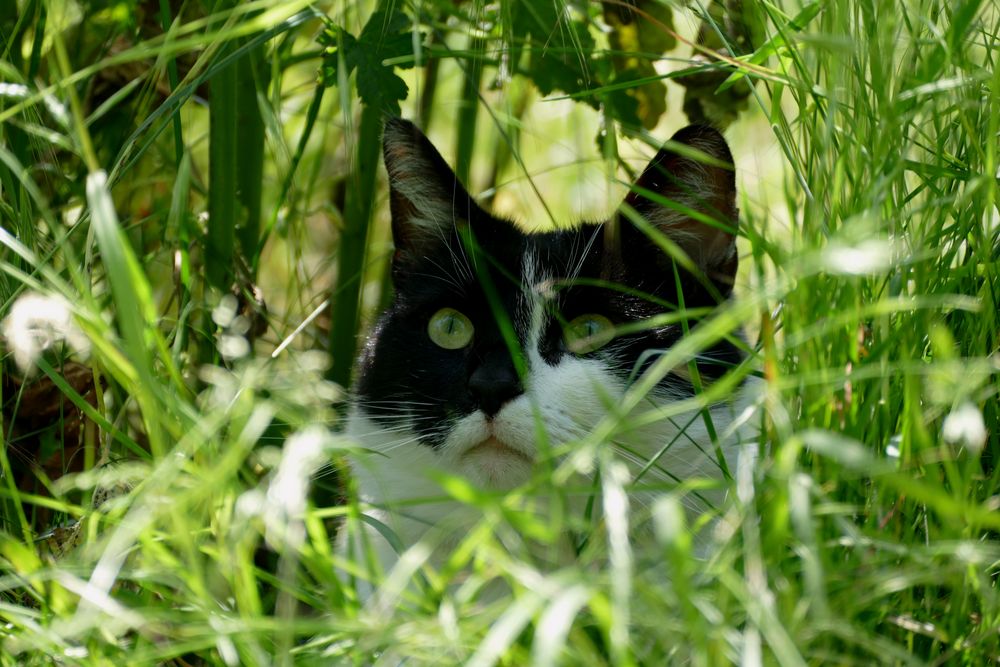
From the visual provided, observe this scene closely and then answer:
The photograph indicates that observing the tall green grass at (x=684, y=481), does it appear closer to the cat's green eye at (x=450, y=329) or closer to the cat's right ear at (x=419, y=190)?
the cat's right ear at (x=419, y=190)

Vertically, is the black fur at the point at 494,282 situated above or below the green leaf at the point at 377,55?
below

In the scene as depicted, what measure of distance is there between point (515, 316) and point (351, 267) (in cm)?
68

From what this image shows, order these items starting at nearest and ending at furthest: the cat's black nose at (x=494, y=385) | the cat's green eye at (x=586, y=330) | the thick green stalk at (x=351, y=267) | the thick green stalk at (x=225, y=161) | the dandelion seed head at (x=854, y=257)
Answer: the dandelion seed head at (x=854, y=257) < the cat's black nose at (x=494, y=385) < the cat's green eye at (x=586, y=330) < the thick green stalk at (x=225, y=161) < the thick green stalk at (x=351, y=267)

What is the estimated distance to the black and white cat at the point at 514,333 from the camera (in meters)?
1.49

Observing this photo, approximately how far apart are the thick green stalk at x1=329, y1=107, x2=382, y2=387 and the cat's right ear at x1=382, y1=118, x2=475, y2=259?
34cm

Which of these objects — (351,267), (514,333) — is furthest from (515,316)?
(351,267)

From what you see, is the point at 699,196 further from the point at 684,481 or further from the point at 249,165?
the point at 249,165

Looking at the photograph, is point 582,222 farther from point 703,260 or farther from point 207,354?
point 207,354

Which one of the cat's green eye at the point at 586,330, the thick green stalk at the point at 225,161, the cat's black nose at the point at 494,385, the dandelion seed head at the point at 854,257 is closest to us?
the dandelion seed head at the point at 854,257

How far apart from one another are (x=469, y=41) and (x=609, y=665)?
1.35 meters

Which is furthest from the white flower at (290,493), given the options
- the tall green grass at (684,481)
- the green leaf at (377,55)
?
the green leaf at (377,55)

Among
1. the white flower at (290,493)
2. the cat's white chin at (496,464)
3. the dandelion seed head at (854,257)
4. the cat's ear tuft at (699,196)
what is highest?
the cat's ear tuft at (699,196)

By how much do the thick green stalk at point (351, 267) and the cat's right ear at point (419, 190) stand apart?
34cm

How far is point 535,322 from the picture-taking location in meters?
1.58
